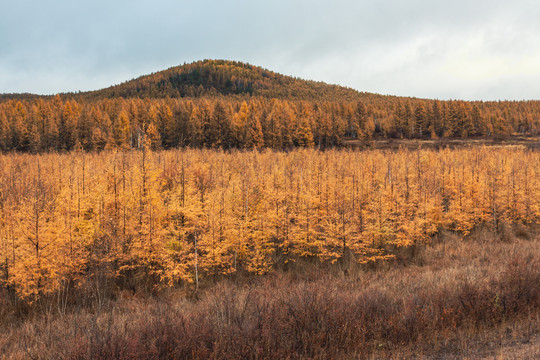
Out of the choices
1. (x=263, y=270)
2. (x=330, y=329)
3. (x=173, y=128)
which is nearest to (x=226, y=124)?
(x=173, y=128)

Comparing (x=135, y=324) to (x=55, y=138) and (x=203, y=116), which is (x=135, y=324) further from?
(x=55, y=138)

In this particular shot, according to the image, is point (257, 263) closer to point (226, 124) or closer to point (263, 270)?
point (263, 270)

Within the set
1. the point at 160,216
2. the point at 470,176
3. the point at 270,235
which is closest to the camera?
the point at 160,216

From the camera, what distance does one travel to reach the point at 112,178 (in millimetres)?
17328

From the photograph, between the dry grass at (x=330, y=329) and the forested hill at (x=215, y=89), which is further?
the forested hill at (x=215, y=89)

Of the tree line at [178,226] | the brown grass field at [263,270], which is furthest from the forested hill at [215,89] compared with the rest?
the tree line at [178,226]

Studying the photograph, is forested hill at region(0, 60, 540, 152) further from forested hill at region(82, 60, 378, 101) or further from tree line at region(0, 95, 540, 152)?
forested hill at region(82, 60, 378, 101)

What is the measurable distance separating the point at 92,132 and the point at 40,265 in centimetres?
6337

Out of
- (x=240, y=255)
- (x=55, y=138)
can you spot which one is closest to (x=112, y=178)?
(x=240, y=255)

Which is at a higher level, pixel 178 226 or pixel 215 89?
pixel 215 89

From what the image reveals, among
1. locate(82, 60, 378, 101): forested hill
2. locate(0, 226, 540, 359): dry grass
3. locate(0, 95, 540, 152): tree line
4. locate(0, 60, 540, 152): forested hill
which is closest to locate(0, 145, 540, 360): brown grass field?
locate(0, 226, 540, 359): dry grass

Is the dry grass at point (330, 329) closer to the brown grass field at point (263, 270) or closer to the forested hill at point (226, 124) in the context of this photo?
the brown grass field at point (263, 270)

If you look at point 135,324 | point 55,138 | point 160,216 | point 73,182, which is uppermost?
point 55,138

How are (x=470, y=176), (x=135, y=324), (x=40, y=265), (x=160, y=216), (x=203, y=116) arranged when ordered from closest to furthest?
(x=135, y=324) < (x=40, y=265) < (x=160, y=216) < (x=470, y=176) < (x=203, y=116)
